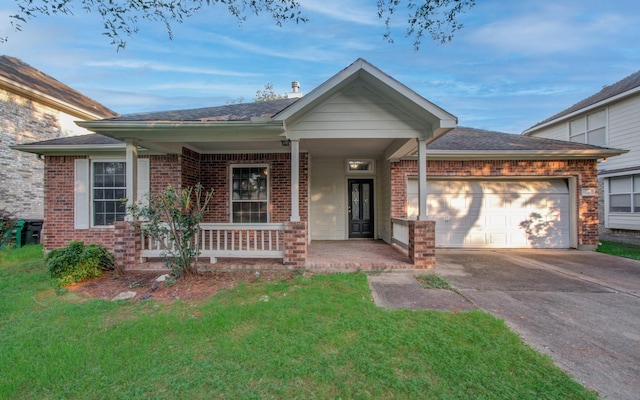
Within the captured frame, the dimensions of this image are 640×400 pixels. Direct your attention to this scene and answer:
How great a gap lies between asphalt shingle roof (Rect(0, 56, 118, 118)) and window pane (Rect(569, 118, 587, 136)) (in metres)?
22.1

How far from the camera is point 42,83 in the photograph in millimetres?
12688

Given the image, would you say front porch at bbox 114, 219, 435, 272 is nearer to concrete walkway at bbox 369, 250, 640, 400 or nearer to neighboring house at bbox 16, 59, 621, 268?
neighboring house at bbox 16, 59, 621, 268

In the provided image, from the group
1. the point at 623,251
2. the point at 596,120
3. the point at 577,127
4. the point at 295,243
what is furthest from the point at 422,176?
the point at 577,127

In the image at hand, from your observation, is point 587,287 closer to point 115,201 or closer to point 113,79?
point 115,201

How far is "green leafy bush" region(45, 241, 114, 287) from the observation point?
17.3 ft

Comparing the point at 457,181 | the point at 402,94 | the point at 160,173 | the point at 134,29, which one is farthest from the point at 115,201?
the point at 457,181

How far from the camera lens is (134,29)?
4547 mm

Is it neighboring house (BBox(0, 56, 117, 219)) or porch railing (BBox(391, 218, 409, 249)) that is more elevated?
→ neighboring house (BBox(0, 56, 117, 219))

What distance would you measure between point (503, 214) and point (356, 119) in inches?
242

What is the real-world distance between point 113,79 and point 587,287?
15.0 meters

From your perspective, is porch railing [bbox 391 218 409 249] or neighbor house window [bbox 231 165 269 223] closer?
porch railing [bbox 391 218 409 249]

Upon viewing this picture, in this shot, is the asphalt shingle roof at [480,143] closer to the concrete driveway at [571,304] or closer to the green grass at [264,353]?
the concrete driveway at [571,304]

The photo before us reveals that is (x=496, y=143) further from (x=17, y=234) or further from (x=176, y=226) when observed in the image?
(x=17, y=234)

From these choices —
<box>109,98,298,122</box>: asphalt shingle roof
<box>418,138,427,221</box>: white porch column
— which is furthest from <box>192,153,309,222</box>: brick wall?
<box>418,138,427,221</box>: white porch column
